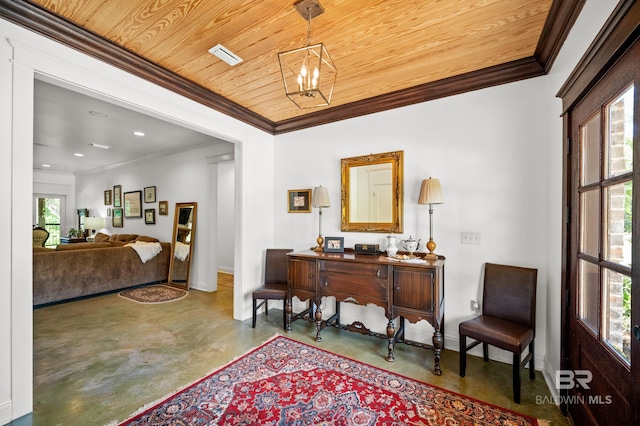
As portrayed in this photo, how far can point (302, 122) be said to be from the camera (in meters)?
3.63

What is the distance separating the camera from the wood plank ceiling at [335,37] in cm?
173

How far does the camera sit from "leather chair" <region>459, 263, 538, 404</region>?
1.97 metres

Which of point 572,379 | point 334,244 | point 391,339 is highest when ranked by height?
point 334,244

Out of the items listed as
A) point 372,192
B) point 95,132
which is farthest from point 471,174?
point 95,132

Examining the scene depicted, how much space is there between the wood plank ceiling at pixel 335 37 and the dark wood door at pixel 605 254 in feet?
2.29

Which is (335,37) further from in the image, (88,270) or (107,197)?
(107,197)

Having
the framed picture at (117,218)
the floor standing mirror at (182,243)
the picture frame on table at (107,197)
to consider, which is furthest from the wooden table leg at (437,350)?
the picture frame on table at (107,197)

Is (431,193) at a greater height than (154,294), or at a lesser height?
greater

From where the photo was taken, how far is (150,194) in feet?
19.2

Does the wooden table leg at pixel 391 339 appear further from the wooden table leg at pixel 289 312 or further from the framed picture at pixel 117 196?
the framed picture at pixel 117 196

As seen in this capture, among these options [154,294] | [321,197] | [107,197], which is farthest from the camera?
[107,197]

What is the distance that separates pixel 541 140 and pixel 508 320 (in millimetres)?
1539

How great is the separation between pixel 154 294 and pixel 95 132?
2.77 metres

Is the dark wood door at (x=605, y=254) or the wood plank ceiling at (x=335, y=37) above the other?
the wood plank ceiling at (x=335, y=37)
